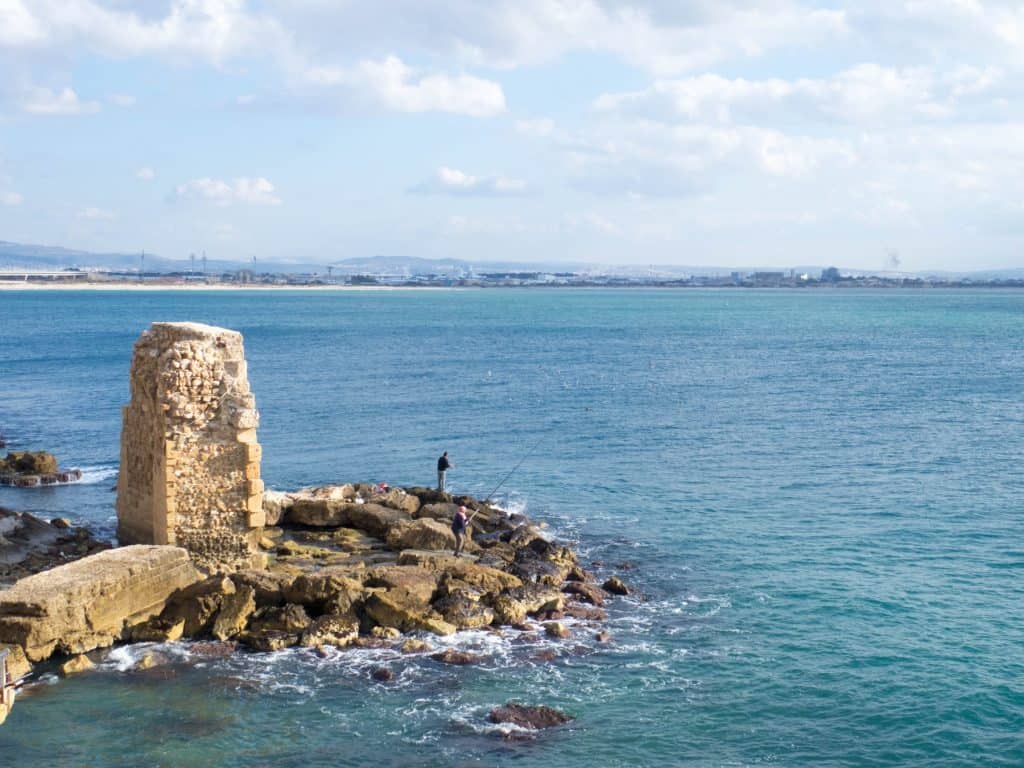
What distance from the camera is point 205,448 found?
22.1m

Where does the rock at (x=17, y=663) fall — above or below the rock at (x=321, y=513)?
below

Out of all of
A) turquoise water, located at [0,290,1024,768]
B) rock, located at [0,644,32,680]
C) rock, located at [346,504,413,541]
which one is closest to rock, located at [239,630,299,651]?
turquoise water, located at [0,290,1024,768]

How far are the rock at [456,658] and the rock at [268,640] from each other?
2705mm

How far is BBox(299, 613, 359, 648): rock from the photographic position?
64.0ft

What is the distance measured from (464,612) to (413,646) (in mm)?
1743

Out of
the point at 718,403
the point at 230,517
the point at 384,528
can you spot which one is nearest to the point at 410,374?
the point at 718,403

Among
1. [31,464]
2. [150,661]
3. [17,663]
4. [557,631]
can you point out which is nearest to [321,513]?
[150,661]

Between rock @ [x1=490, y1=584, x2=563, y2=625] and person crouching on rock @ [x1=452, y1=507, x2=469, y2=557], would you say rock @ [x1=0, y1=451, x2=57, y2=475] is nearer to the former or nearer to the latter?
person crouching on rock @ [x1=452, y1=507, x2=469, y2=557]

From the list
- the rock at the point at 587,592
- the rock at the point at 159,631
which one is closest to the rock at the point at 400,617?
the rock at the point at 587,592

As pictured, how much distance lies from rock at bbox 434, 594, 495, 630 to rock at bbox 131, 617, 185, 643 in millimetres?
4887

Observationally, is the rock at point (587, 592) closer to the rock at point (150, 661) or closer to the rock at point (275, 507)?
the rock at point (150, 661)

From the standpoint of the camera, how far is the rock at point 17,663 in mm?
17441

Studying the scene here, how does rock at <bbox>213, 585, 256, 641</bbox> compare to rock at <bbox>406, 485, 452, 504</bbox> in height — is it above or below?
below

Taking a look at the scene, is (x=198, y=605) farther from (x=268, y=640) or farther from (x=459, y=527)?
(x=459, y=527)
